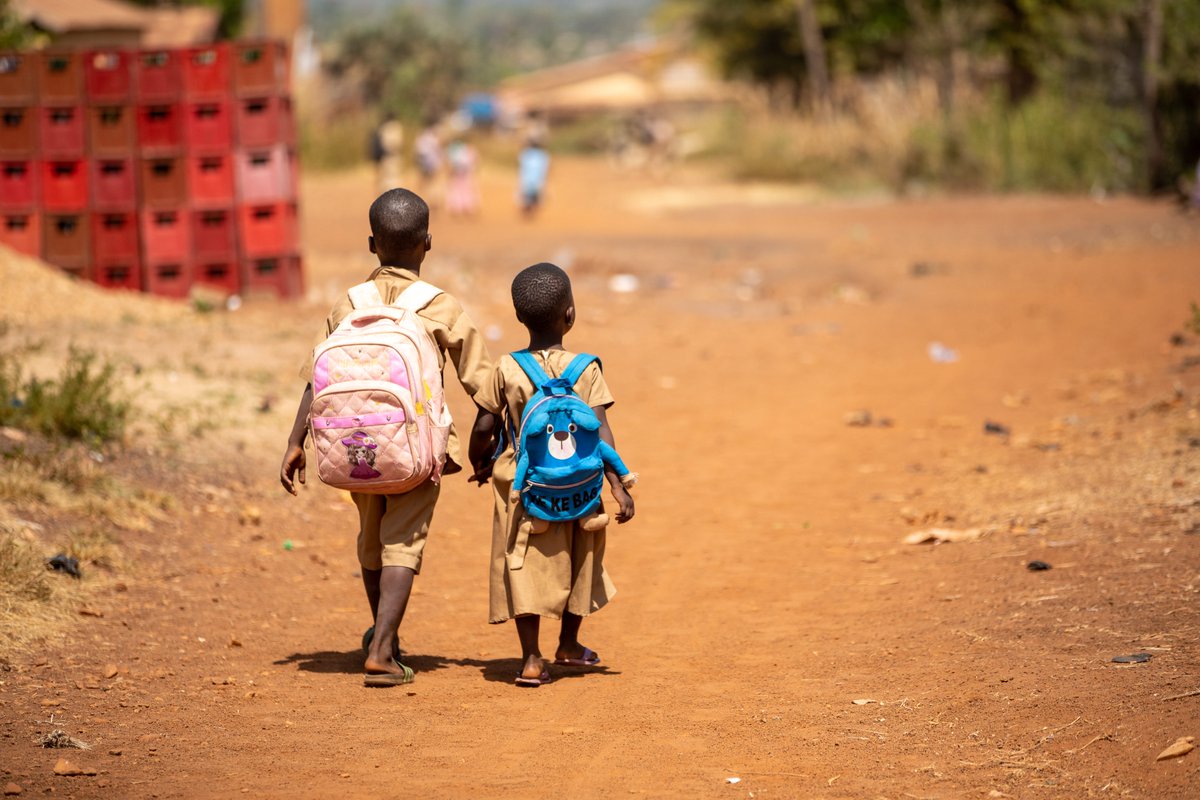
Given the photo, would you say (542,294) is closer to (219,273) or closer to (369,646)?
(369,646)

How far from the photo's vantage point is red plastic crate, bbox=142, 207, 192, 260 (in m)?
11.8

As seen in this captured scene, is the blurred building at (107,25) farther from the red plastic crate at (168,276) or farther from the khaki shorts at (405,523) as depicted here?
the khaki shorts at (405,523)

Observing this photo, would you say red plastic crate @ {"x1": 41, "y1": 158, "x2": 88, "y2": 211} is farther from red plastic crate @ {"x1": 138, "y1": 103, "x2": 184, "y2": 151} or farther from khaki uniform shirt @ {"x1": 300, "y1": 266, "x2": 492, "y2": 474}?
khaki uniform shirt @ {"x1": 300, "y1": 266, "x2": 492, "y2": 474}

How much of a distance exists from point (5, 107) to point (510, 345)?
451 cm

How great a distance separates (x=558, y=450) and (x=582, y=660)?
2.90ft

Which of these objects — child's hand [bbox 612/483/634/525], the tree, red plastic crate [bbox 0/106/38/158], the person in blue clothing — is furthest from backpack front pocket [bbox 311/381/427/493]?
the tree

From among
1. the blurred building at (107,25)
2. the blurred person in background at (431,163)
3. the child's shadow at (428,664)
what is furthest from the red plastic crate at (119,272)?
the blurred person in background at (431,163)

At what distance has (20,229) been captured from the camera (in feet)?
38.4

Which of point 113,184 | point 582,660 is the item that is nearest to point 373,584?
point 582,660

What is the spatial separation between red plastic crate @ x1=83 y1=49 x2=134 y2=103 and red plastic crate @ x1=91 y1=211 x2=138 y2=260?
0.93m

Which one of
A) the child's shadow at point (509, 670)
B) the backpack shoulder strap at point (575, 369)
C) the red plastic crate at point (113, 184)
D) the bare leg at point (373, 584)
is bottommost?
the child's shadow at point (509, 670)

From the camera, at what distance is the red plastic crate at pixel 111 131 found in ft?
37.9

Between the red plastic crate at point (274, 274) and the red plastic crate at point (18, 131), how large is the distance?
1.94m

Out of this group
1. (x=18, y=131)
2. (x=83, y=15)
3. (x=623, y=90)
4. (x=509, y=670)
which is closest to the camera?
(x=509, y=670)
